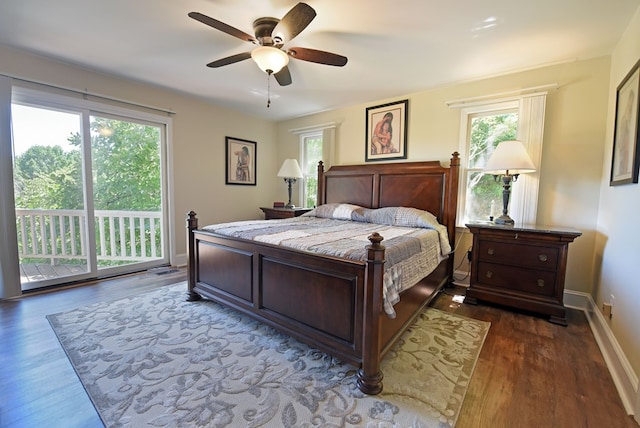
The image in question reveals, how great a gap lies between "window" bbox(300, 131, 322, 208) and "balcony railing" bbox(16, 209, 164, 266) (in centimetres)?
235

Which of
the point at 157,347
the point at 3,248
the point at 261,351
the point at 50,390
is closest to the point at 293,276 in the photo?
the point at 261,351

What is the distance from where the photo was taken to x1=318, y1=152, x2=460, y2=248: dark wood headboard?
130 inches

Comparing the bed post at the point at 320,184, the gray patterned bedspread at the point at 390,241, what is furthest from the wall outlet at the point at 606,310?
the bed post at the point at 320,184

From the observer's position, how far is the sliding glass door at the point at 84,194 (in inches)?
118

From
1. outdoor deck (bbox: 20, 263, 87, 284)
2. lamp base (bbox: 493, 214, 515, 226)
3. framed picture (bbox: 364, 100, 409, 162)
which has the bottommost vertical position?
outdoor deck (bbox: 20, 263, 87, 284)

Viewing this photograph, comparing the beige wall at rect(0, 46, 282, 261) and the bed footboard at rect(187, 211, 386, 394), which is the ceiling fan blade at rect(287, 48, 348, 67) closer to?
the bed footboard at rect(187, 211, 386, 394)

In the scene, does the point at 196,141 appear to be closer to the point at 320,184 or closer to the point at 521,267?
the point at 320,184

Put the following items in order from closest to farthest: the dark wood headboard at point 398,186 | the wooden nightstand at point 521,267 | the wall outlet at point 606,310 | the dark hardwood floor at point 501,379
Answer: the dark hardwood floor at point 501,379 → the wall outlet at point 606,310 → the wooden nightstand at point 521,267 → the dark wood headboard at point 398,186

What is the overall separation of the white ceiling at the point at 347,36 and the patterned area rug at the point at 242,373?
2.48m

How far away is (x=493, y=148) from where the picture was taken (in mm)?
3213

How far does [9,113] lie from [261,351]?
337 centimetres

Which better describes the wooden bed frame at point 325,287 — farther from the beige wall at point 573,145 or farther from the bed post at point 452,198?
the beige wall at point 573,145

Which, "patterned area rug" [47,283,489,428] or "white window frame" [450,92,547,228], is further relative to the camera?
"white window frame" [450,92,547,228]

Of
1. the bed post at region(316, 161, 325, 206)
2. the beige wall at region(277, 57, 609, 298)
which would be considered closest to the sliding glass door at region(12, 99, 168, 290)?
the bed post at region(316, 161, 325, 206)
